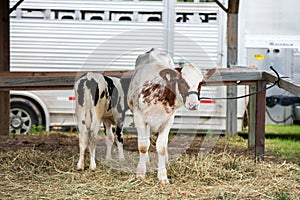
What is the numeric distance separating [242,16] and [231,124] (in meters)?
2.34

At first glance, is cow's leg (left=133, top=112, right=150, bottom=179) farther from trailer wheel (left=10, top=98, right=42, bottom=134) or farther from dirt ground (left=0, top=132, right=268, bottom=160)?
trailer wheel (left=10, top=98, right=42, bottom=134)

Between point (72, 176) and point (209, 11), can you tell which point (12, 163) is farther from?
point (209, 11)

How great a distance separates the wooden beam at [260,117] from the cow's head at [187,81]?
6.50 feet

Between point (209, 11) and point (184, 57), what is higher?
point (209, 11)

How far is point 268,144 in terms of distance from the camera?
11.5 metres

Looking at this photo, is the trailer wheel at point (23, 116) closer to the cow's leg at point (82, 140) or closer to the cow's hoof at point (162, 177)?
the cow's leg at point (82, 140)

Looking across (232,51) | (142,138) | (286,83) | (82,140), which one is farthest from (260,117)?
(232,51)

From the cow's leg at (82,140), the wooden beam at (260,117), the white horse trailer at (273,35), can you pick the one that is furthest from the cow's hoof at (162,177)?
the white horse trailer at (273,35)

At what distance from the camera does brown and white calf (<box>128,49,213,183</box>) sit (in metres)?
6.09

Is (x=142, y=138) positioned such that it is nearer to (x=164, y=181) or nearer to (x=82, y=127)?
(x=164, y=181)

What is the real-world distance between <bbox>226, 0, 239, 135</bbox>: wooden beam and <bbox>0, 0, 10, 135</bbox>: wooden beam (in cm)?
398

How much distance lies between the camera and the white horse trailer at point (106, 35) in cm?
1239

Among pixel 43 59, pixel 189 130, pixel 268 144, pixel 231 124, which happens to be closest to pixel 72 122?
pixel 43 59

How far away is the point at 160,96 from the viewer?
6.33 metres
